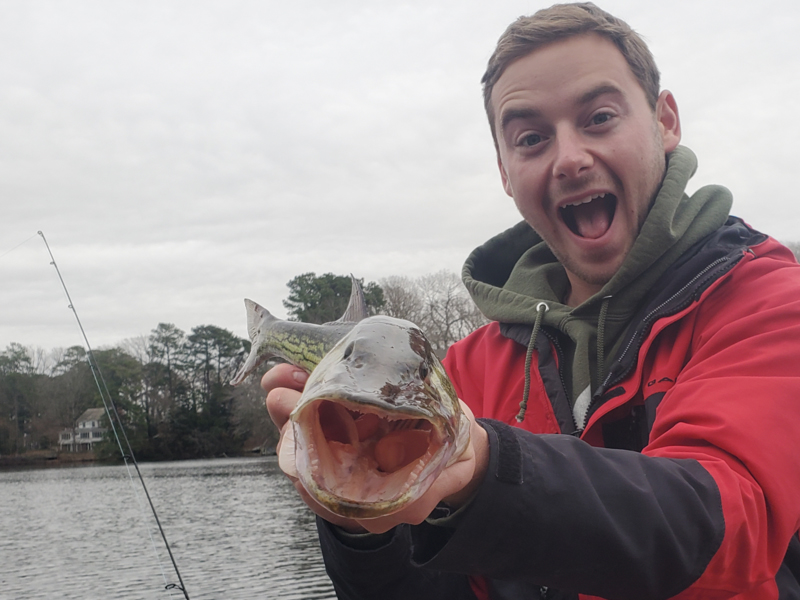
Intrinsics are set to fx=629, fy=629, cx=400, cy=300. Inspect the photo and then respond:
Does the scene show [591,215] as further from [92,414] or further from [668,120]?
[92,414]

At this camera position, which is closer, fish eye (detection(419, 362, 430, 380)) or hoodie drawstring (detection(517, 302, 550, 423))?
fish eye (detection(419, 362, 430, 380))

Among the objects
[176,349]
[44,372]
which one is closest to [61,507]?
[176,349]

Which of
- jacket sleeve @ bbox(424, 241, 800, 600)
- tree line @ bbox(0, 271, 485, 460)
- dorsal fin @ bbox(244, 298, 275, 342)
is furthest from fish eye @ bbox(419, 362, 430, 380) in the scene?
tree line @ bbox(0, 271, 485, 460)

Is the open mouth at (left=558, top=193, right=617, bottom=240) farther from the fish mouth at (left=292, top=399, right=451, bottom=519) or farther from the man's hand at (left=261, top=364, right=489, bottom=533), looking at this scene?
the fish mouth at (left=292, top=399, right=451, bottom=519)

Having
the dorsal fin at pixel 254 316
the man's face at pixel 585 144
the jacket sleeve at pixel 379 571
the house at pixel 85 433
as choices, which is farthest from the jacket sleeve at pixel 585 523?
the house at pixel 85 433

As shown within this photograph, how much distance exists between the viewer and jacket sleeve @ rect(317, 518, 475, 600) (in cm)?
221

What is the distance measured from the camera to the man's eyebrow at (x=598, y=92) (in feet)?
9.20

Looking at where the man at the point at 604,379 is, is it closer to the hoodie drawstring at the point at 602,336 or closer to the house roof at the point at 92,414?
the hoodie drawstring at the point at 602,336

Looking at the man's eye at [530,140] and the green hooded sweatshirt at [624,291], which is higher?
the man's eye at [530,140]

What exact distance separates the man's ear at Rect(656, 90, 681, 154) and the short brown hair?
A: 0.06 m

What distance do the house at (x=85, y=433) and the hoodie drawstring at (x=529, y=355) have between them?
242 feet

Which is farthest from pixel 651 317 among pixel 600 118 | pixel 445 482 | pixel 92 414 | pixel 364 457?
pixel 92 414

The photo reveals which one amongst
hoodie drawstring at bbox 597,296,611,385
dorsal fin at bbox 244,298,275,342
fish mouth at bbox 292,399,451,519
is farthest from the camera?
dorsal fin at bbox 244,298,275,342

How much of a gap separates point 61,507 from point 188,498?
6.04m
